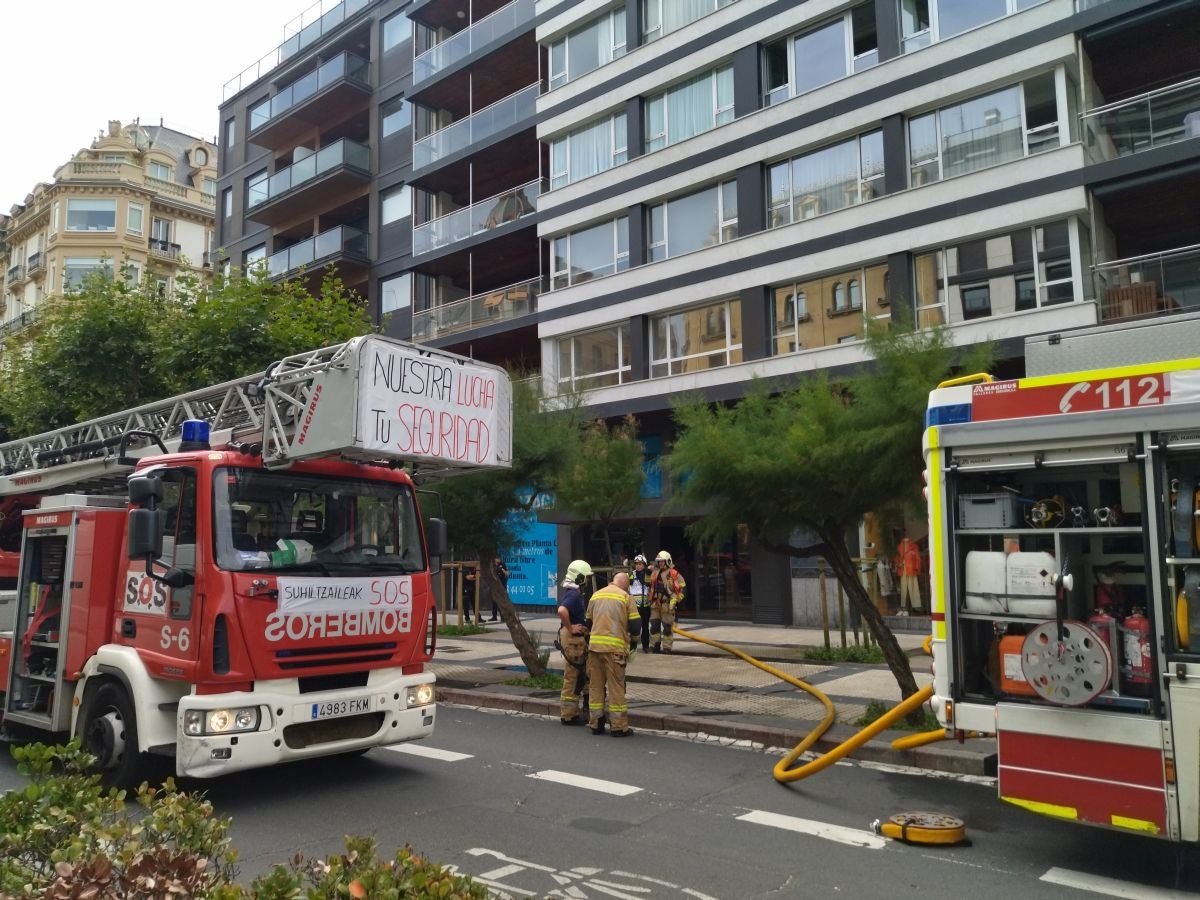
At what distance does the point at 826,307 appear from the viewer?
65.8 feet

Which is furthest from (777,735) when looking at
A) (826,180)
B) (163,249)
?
(163,249)

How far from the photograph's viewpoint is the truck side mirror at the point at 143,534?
6.39m

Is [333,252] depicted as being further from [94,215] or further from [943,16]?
[94,215]

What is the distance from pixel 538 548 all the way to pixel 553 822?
1979 centimetres

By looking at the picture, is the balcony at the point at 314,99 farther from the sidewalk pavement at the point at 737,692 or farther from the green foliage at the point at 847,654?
the green foliage at the point at 847,654

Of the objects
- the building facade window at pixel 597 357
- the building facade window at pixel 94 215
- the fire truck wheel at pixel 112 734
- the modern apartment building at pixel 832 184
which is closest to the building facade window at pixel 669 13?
the modern apartment building at pixel 832 184

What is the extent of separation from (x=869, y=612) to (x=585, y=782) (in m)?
3.85

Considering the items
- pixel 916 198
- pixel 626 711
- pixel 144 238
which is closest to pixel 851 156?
pixel 916 198

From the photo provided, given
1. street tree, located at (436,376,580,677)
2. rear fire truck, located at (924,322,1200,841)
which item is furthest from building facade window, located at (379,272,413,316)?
rear fire truck, located at (924,322,1200,841)

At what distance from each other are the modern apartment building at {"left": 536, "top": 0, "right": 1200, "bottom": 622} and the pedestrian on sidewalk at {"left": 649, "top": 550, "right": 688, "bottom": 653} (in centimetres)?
288

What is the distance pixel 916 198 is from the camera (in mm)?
18656

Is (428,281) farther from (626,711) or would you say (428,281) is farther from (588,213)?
(626,711)

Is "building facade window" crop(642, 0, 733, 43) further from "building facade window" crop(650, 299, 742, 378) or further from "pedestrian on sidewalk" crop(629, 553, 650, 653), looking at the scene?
→ "pedestrian on sidewalk" crop(629, 553, 650, 653)

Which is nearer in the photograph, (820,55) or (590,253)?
(820,55)
